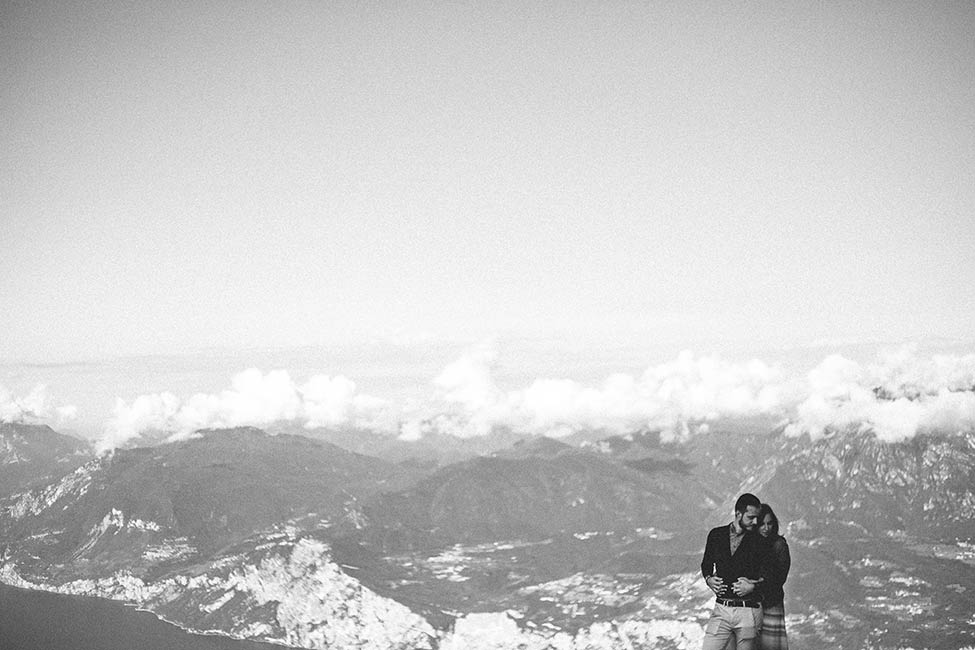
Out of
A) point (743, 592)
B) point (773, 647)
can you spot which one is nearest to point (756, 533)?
point (743, 592)

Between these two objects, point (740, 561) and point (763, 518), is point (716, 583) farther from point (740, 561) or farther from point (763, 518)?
point (763, 518)

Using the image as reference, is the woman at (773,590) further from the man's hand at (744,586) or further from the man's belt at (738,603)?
the man's hand at (744,586)

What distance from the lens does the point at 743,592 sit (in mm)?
12891

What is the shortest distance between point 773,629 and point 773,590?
0.63 meters

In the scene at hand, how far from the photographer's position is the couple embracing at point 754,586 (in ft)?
42.7

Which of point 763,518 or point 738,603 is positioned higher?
point 763,518

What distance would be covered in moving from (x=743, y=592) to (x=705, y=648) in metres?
1.21

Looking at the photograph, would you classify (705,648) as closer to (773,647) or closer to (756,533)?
(773,647)

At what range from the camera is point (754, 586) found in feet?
42.4

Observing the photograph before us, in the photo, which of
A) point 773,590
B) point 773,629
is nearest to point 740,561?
point 773,590

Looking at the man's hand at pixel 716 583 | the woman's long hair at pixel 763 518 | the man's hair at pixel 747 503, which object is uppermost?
the man's hair at pixel 747 503

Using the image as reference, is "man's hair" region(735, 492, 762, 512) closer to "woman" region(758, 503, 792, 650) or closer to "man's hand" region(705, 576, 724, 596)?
"woman" region(758, 503, 792, 650)

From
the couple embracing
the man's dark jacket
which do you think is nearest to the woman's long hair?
the couple embracing

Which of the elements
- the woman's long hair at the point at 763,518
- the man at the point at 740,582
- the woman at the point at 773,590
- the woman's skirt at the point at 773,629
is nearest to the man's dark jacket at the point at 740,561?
the man at the point at 740,582
